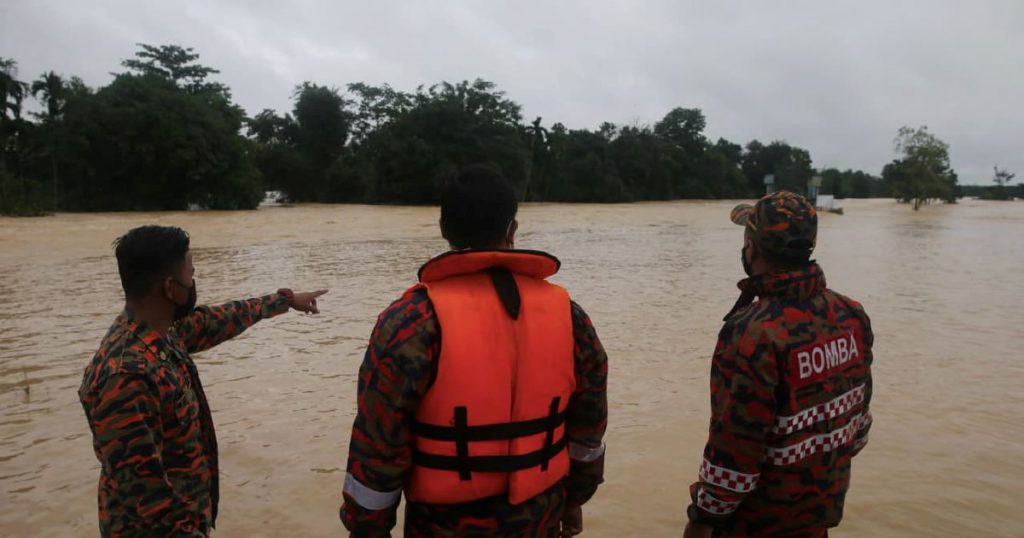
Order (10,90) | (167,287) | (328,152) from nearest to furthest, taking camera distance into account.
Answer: (167,287), (10,90), (328,152)

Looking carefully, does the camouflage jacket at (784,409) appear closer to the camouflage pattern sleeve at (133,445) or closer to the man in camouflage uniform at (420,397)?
the man in camouflage uniform at (420,397)

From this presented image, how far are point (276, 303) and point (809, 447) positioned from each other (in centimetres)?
232

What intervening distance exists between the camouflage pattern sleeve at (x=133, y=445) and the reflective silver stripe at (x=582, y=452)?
4.35 feet

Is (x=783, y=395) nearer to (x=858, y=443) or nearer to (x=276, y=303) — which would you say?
(x=858, y=443)

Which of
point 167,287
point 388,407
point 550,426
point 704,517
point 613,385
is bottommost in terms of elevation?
point 613,385

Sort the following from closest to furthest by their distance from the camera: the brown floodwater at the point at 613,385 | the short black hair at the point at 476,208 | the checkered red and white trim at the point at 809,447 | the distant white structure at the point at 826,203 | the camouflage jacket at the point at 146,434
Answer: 1. the short black hair at the point at 476,208
2. the camouflage jacket at the point at 146,434
3. the checkered red and white trim at the point at 809,447
4. the brown floodwater at the point at 613,385
5. the distant white structure at the point at 826,203

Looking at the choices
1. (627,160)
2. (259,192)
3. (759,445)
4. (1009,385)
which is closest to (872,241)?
(1009,385)

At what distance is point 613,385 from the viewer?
6.67 m

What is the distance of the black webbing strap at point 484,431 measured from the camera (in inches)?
72.8

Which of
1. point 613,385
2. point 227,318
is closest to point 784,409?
point 227,318

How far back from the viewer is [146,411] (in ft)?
6.97

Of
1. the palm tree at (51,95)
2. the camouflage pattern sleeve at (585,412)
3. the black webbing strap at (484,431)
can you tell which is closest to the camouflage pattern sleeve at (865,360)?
the camouflage pattern sleeve at (585,412)

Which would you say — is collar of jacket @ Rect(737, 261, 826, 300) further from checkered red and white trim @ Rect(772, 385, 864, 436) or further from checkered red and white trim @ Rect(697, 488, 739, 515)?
checkered red and white trim @ Rect(697, 488, 739, 515)

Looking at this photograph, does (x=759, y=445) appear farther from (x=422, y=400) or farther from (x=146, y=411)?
(x=146, y=411)
